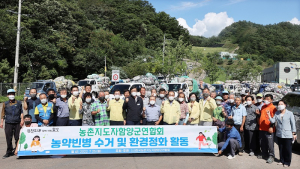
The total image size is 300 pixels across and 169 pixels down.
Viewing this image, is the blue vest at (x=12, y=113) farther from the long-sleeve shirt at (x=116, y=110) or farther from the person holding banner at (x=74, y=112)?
the long-sleeve shirt at (x=116, y=110)

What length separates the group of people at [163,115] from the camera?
7.66m

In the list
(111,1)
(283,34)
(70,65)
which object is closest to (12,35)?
(70,65)

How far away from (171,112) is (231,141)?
1944 mm

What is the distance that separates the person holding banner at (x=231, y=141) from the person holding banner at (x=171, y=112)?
1.51 meters

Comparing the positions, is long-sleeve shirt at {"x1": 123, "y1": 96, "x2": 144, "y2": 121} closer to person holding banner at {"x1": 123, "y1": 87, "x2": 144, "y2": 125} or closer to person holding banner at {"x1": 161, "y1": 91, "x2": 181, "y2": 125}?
person holding banner at {"x1": 123, "y1": 87, "x2": 144, "y2": 125}

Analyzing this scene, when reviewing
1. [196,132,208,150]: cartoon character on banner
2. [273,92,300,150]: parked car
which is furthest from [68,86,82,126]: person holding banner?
[273,92,300,150]: parked car

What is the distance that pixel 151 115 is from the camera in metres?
8.32

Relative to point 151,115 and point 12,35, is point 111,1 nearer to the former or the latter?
point 12,35

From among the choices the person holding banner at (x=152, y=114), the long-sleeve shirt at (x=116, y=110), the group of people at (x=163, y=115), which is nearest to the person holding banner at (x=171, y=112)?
the group of people at (x=163, y=115)

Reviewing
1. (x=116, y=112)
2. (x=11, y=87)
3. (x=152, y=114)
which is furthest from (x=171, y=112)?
(x=11, y=87)

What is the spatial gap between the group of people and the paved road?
41 cm

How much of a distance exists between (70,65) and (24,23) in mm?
15039

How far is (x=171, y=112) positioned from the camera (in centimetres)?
825

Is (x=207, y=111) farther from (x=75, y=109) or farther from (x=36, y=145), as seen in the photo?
(x=36, y=145)
